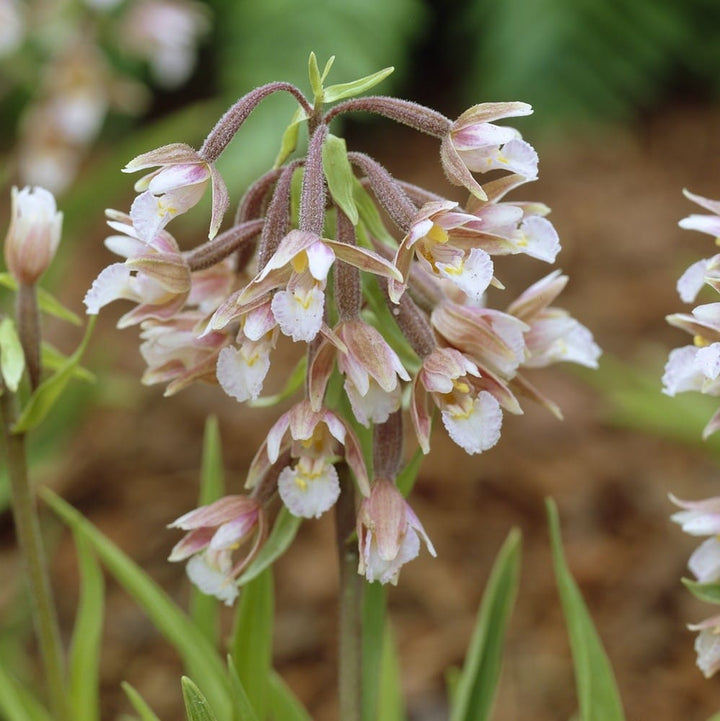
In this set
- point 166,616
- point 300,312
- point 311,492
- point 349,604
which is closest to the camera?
point 300,312

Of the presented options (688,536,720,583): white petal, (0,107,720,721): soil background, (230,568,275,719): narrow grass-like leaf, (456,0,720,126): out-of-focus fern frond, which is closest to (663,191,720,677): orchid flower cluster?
(688,536,720,583): white petal

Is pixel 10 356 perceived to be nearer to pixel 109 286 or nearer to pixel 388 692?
pixel 109 286

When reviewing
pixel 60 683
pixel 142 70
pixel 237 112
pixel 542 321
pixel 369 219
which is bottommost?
pixel 142 70

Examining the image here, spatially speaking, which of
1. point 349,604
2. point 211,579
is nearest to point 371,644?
point 349,604

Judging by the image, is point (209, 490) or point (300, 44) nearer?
point (209, 490)

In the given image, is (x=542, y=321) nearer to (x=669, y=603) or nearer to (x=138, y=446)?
(x=669, y=603)

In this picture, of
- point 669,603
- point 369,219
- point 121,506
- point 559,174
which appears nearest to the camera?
point 369,219

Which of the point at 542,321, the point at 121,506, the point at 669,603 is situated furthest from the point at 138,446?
the point at 542,321
